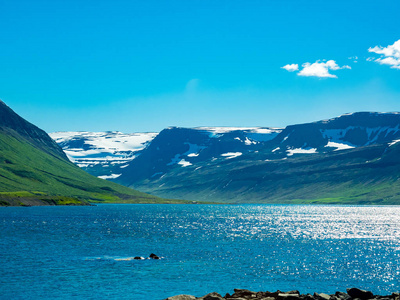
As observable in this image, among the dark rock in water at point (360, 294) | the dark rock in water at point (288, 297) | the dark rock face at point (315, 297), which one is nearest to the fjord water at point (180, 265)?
the dark rock face at point (315, 297)

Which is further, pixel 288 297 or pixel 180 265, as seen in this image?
pixel 180 265

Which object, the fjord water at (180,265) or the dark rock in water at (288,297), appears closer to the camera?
the dark rock in water at (288,297)

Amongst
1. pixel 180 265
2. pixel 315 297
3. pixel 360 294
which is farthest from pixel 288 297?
pixel 180 265

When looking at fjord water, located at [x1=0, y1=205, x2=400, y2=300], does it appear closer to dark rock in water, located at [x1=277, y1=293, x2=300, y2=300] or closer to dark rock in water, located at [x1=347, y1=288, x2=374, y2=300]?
dark rock in water, located at [x1=347, y1=288, x2=374, y2=300]

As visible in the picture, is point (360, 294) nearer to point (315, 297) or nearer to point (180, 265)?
point (315, 297)

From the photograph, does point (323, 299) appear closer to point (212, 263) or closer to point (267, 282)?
point (267, 282)

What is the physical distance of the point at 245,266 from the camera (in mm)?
92375

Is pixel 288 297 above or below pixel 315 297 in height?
below

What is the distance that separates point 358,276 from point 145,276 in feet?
120

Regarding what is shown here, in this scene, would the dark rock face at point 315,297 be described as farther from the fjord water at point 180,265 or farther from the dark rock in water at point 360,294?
the fjord water at point 180,265

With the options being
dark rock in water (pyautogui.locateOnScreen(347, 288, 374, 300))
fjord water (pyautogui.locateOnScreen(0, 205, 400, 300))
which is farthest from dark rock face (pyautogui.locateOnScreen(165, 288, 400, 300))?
fjord water (pyautogui.locateOnScreen(0, 205, 400, 300))

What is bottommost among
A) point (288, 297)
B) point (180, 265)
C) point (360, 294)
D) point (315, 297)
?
point (180, 265)

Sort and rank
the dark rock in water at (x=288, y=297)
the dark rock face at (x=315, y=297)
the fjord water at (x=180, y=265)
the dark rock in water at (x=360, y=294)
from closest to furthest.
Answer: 1. the dark rock face at (x=315, y=297)
2. the dark rock in water at (x=288, y=297)
3. the dark rock in water at (x=360, y=294)
4. the fjord water at (x=180, y=265)

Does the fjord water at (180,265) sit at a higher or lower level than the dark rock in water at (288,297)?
lower
